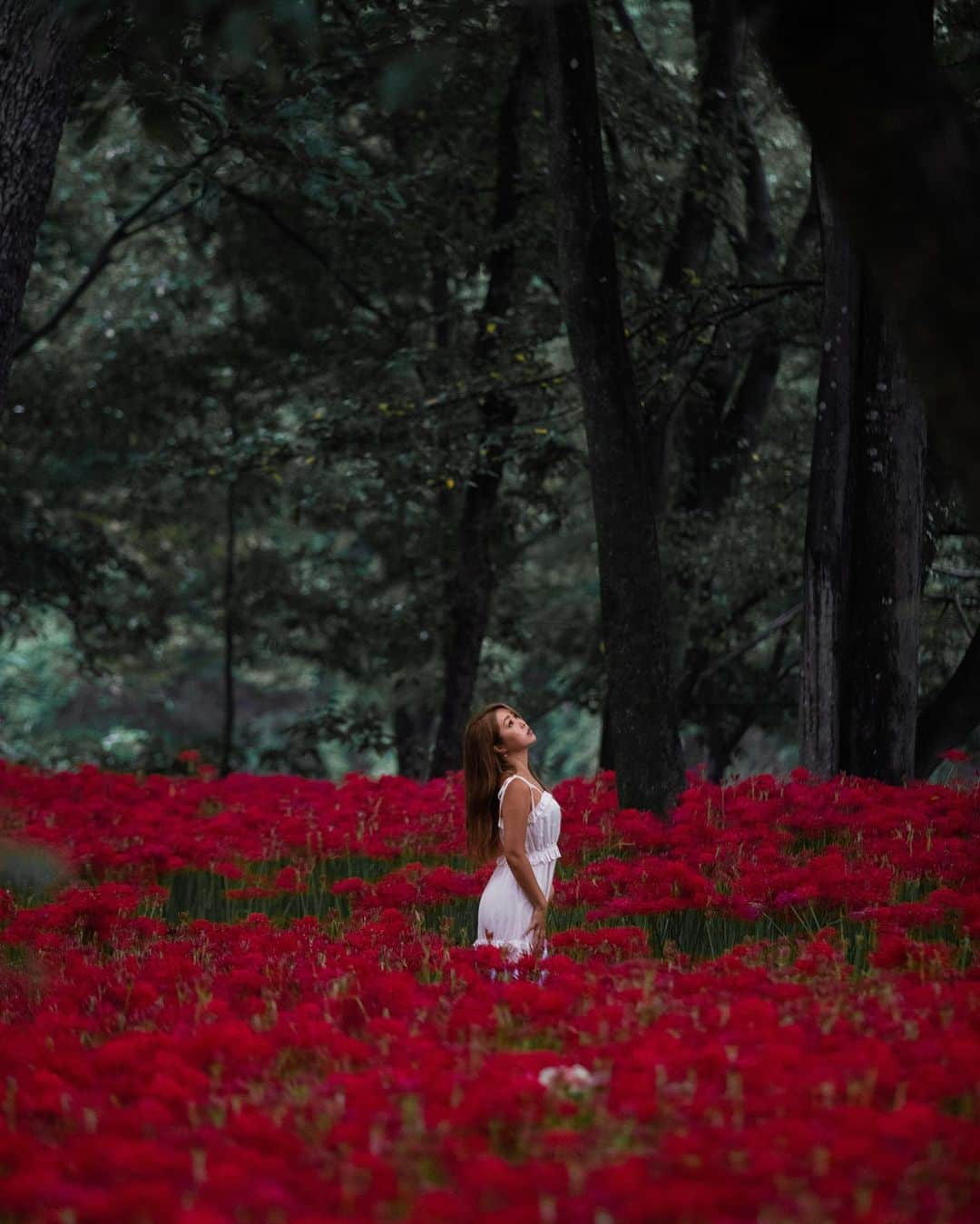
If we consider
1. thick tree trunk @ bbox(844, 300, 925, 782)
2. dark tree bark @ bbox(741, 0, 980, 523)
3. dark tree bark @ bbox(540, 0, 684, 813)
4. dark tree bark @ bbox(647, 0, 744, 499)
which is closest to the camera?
dark tree bark @ bbox(741, 0, 980, 523)

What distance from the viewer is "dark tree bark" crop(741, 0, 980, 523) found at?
2.95 meters

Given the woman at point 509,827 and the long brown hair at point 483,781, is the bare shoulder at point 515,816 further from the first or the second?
the long brown hair at point 483,781

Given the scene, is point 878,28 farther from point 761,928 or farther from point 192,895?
point 192,895

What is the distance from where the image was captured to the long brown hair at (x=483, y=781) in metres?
5.32

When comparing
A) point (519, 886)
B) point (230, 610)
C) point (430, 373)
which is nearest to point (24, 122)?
point (519, 886)

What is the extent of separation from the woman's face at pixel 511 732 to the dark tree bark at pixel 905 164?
8.27ft

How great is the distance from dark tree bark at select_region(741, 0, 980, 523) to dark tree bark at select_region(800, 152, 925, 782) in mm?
4471

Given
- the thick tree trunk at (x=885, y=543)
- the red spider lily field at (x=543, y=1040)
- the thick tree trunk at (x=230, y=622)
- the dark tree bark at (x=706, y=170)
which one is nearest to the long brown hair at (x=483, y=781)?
the red spider lily field at (x=543, y=1040)

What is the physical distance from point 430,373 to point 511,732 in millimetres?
6684

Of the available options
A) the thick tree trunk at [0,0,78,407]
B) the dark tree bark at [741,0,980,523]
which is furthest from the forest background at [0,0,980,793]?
the dark tree bark at [741,0,980,523]

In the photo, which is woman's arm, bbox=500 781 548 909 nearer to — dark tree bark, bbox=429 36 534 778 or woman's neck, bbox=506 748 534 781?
woman's neck, bbox=506 748 534 781

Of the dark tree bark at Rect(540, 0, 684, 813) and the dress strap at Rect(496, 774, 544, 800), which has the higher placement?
the dark tree bark at Rect(540, 0, 684, 813)

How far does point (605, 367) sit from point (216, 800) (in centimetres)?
381

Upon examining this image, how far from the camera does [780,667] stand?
1398cm
